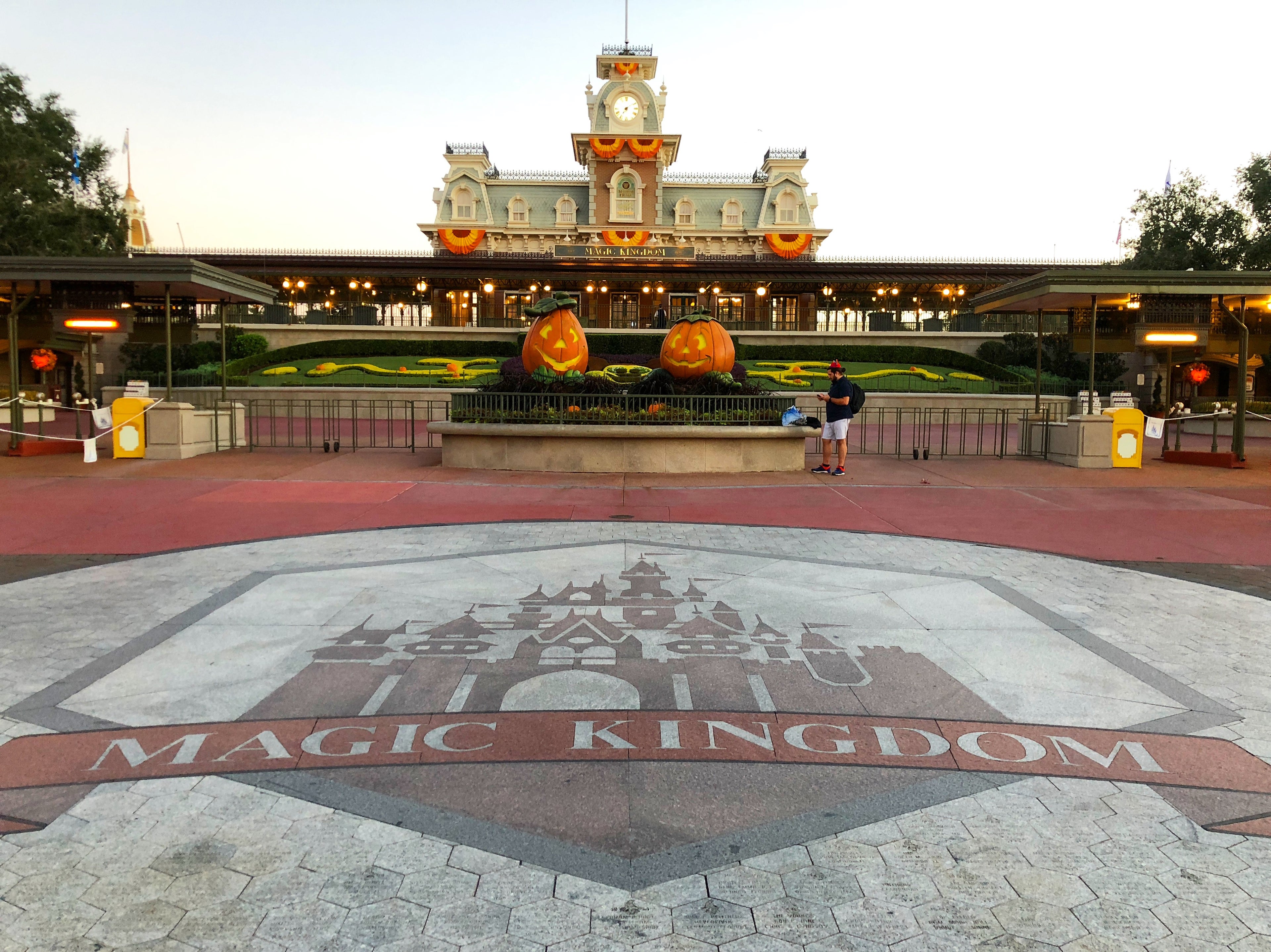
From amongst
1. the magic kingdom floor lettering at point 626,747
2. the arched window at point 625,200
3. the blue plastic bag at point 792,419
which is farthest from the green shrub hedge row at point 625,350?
the magic kingdom floor lettering at point 626,747

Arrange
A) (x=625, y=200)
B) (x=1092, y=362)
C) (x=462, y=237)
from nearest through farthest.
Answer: (x=1092, y=362), (x=462, y=237), (x=625, y=200)

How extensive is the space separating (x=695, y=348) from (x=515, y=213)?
53.3 metres

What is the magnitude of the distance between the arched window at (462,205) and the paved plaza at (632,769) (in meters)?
63.0

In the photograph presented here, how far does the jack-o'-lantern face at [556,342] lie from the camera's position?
17.4m

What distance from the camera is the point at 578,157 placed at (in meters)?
68.5

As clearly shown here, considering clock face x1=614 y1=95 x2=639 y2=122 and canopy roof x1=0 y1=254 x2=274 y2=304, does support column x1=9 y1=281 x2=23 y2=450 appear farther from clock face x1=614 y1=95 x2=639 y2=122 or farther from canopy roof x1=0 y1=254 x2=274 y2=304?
clock face x1=614 y1=95 x2=639 y2=122

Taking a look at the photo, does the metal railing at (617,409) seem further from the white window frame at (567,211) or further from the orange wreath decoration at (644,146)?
the orange wreath decoration at (644,146)

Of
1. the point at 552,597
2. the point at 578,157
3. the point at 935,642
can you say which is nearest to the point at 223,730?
the point at 552,597

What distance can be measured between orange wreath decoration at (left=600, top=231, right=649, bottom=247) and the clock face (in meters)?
9.15

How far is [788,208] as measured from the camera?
66.6 m

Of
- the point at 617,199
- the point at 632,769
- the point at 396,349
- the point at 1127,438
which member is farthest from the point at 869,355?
the point at 632,769

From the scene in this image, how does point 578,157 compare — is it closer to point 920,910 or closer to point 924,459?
point 924,459

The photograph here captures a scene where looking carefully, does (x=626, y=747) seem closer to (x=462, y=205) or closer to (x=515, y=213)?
(x=515, y=213)

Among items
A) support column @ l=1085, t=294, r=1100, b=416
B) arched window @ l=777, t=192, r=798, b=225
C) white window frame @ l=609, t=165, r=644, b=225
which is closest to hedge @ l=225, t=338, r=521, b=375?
white window frame @ l=609, t=165, r=644, b=225
